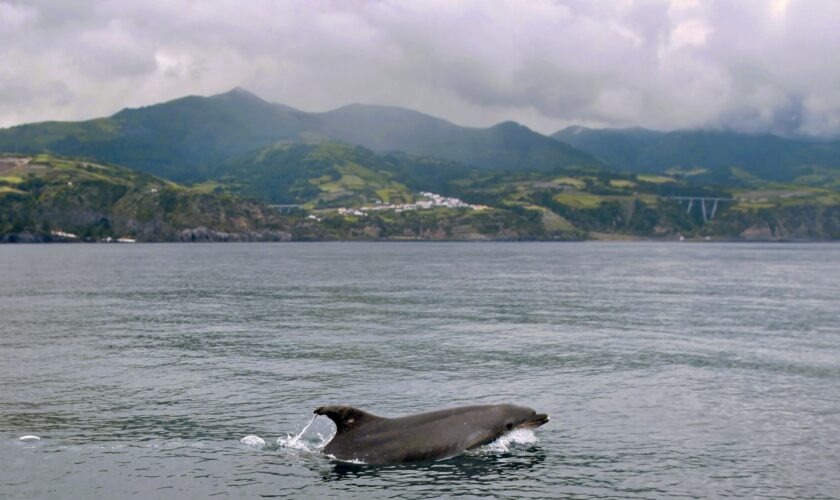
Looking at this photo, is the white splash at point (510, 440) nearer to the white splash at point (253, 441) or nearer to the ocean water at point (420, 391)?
the ocean water at point (420, 391)

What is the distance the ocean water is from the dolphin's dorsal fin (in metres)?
1.70

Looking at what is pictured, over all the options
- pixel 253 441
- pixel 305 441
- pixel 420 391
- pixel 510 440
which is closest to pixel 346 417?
pixel 305 441

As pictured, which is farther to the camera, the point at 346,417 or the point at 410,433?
the point at 410,433

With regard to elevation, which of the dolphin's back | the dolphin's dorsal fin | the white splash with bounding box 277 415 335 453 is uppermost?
the dolphin's dorsal fin

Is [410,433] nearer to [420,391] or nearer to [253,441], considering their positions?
[253,441]

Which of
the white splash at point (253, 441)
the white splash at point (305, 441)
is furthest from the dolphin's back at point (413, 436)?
the white splash at point (253, 441)

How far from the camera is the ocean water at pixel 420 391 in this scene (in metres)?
30.8

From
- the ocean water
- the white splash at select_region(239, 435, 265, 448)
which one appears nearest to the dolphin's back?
the ocean water

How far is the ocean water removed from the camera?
30828 millimetres

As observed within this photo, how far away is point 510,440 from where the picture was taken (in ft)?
117

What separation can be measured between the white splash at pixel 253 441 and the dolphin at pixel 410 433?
138 inches

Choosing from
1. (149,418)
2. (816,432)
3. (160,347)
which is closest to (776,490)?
(816,432)

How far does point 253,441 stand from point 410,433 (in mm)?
7913

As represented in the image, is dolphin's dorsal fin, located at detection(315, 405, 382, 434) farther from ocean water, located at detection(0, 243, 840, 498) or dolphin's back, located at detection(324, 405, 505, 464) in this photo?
ocean water, located at detection(0, 243, 840, 498)
